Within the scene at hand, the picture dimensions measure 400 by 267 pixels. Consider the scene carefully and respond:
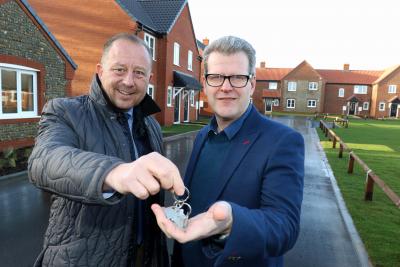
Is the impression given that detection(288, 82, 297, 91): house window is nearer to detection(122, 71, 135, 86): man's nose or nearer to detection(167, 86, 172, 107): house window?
detection(167, 86, 172, 107): house window

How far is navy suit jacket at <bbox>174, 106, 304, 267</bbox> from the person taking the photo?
49.6 inches

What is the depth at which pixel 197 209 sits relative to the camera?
189 centimetres

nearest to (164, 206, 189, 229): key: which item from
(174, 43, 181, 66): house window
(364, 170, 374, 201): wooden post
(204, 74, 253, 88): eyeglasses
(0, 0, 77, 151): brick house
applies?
(204, 74, 253, 88): eyeglasses

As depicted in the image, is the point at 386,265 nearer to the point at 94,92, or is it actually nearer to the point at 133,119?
the point at 133,119

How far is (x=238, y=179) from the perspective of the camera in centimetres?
170

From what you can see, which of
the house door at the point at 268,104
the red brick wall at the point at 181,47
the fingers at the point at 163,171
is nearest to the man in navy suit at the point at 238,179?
the fingers at the point at 163,171

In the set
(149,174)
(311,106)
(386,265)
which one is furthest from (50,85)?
(311,106)

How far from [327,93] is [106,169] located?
64.4m

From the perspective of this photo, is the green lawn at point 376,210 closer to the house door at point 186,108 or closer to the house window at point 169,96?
the house window at point 169,96

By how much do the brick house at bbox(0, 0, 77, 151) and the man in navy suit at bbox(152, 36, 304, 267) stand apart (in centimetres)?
1071

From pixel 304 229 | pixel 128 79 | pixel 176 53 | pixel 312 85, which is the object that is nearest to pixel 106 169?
pixel 128 79

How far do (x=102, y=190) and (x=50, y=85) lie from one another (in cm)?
1297

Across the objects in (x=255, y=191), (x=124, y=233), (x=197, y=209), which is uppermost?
(x=255, y=191)

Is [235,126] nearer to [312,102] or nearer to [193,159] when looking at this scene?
[193,159]
